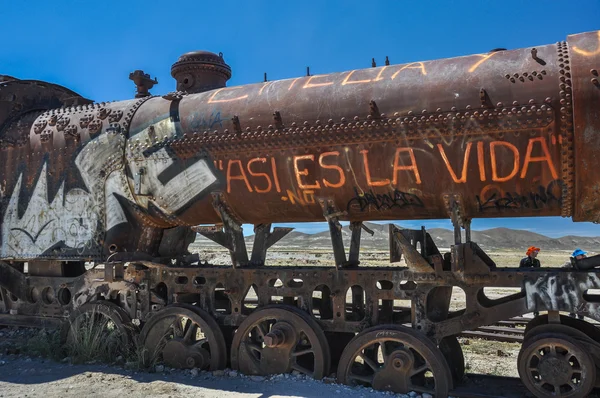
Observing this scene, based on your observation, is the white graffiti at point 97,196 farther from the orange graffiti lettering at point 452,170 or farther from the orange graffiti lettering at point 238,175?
the orange graffiti lettering at point 452,170

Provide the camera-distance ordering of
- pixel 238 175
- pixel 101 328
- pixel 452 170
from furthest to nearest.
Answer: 1. pixel 101 328
2. pixel 238 175
3. pixel 452 170

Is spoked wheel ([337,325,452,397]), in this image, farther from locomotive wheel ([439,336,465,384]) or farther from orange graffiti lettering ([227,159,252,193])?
orange graffiti lettering ([227,159,252,193])

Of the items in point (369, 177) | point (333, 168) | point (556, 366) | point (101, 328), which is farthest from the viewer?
point (101, 328)

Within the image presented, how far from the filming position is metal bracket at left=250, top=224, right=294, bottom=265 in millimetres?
6988

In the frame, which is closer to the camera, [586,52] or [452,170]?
[586,52]

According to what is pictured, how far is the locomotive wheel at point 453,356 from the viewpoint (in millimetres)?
6043

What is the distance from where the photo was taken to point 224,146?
648 cm

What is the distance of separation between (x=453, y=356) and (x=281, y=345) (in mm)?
2180

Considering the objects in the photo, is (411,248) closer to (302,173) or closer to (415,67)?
(302,173)

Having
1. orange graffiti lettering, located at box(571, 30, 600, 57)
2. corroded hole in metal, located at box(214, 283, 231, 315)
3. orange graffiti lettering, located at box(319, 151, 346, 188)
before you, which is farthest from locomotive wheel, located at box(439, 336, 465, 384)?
orange graffiti lettering, located at box(571, 30, 600, 57)

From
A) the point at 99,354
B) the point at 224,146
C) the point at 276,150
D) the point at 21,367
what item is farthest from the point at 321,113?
the point at 21,367

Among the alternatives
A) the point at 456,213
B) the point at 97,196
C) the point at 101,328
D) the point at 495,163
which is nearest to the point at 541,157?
the point at 495,163

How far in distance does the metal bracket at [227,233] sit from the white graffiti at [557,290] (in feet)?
11.7

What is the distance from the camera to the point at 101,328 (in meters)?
7.04
